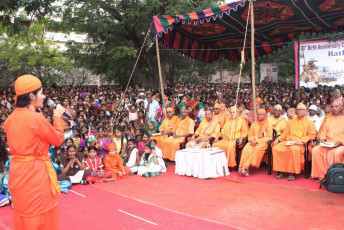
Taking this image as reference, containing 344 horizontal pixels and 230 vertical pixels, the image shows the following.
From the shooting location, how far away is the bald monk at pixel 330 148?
611 cm

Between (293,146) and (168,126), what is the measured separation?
12.0 ft

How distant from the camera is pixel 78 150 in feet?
24.5

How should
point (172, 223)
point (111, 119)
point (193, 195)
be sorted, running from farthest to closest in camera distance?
point (111, 119)
point (193, 195)
point (172, 223)

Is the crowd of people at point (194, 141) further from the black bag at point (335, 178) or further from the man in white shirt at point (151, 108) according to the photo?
the man in white shirt at point (151, 108)

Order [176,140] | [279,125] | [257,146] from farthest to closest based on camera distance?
[176,140]
[279,125]
[257,146]

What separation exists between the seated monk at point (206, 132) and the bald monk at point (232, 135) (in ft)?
0.71

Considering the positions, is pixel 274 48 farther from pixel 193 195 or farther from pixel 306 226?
pixel 306 226

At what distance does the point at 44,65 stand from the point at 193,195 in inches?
762

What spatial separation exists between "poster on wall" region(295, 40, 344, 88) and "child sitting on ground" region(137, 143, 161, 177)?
9980 mm

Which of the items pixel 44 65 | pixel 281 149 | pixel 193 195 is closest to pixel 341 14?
pixel 281 149

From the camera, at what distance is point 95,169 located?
724 centimetres

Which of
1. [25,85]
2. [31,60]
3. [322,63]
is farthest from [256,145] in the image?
[31,60]

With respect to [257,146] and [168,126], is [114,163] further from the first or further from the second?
[257,146]

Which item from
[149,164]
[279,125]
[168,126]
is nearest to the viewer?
[149,164]
